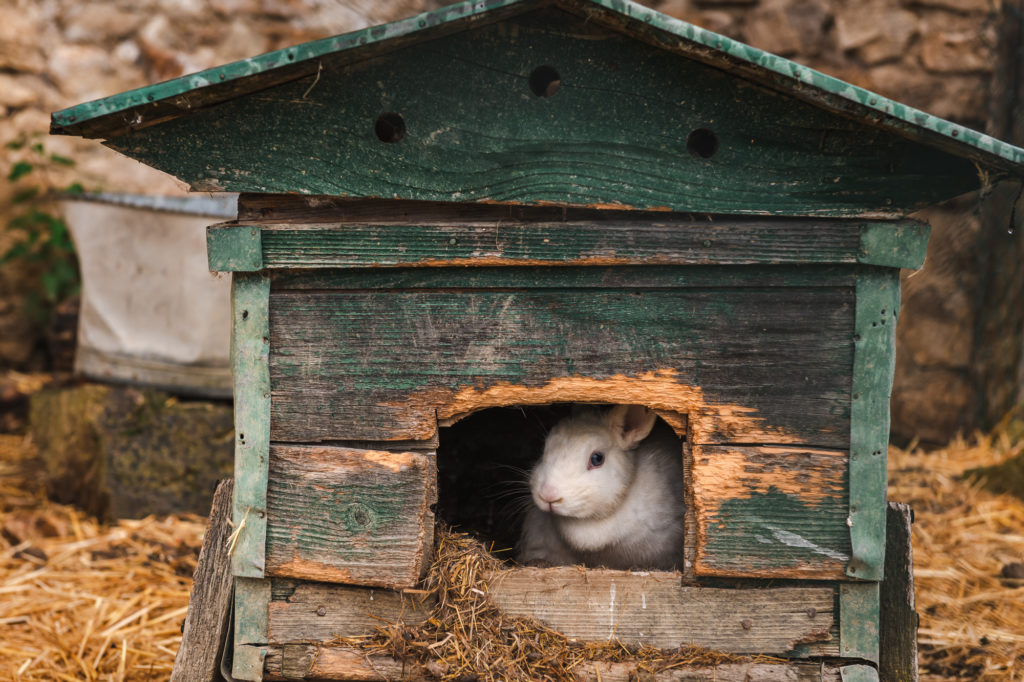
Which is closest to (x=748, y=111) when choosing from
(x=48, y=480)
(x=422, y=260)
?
(x=422, y=260)

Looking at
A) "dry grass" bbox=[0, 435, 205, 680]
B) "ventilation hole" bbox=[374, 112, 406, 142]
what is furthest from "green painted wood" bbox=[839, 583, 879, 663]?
"dry grass" bbox=[0, 435, 205, 680]

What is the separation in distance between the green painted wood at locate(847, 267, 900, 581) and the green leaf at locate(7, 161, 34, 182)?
5.48m

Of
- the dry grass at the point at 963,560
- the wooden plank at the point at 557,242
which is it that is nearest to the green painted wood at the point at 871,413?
the wooden plank at the point at 557,242

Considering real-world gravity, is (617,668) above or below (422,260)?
below

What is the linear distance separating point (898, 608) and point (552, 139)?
191cm

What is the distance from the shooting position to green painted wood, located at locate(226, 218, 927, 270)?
2.69 metres

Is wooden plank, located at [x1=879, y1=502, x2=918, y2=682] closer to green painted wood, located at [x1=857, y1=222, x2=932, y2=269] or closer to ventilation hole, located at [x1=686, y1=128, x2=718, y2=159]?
green painted wood, located at [x1=857, y1=222, x2=932, y2=269]

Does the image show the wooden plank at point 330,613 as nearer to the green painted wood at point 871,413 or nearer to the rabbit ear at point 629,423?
the rabbit ear at point 629,423

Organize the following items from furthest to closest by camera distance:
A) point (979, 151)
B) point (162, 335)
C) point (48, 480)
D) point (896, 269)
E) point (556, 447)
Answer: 1. point (48, 480)
2. point (162, 335)
3. point (556, 447)
4. point (896, 269)
5. point (979, 151)

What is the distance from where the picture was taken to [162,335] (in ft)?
17.0

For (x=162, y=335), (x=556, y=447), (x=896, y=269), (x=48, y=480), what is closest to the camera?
(x=896, y=269)

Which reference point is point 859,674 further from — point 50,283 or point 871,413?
point 50,283

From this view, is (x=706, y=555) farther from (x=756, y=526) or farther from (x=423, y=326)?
(x=423, y=326)

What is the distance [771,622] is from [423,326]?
141 cm
